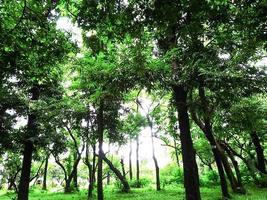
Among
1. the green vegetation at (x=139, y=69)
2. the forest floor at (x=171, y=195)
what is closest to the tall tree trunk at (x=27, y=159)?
the green vegetation at (x=139, y=69)

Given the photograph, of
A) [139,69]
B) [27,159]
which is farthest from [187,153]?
[27,159]

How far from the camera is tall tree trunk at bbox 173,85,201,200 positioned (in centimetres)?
1391

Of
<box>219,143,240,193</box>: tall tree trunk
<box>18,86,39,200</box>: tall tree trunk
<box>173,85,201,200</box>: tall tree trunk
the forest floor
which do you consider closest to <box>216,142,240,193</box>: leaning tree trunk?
<box>219,143,240,193</box>: tall tree trunk

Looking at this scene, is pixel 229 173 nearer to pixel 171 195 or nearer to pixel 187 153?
pixel 171 195

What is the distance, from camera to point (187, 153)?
47.1ft

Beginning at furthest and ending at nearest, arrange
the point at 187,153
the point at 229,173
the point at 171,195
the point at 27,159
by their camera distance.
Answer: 1. the point at 171,195
2. the point at 27,159
3. the point at 229,173
4. the point at 187,153

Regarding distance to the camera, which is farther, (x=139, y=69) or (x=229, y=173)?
(x=229, y=173)

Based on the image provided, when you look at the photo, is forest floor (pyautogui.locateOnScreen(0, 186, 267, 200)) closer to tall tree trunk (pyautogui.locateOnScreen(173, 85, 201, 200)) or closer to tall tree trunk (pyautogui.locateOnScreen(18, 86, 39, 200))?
tall tree trunk (pyautogui.locateOnScreen(18, 86, 39, 200))

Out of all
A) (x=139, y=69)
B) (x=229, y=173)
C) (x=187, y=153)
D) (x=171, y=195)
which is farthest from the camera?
(x=171, y=195)

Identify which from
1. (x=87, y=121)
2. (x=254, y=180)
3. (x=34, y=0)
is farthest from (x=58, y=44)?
(x=254, y=180)

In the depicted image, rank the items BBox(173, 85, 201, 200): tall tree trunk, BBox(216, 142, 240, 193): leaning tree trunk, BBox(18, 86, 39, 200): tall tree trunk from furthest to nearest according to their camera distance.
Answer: BBox(18, 86, 39, 200): tall tree trunk < BBox(216, 142, 240, 193): leaning tree trunk < BBox(173, 85, 201, 200): tall tree trunk

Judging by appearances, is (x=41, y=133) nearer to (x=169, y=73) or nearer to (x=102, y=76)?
(x=102, y=76)

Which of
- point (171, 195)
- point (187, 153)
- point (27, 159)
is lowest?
point (171, 195)

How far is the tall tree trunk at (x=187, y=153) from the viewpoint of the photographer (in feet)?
45.6
